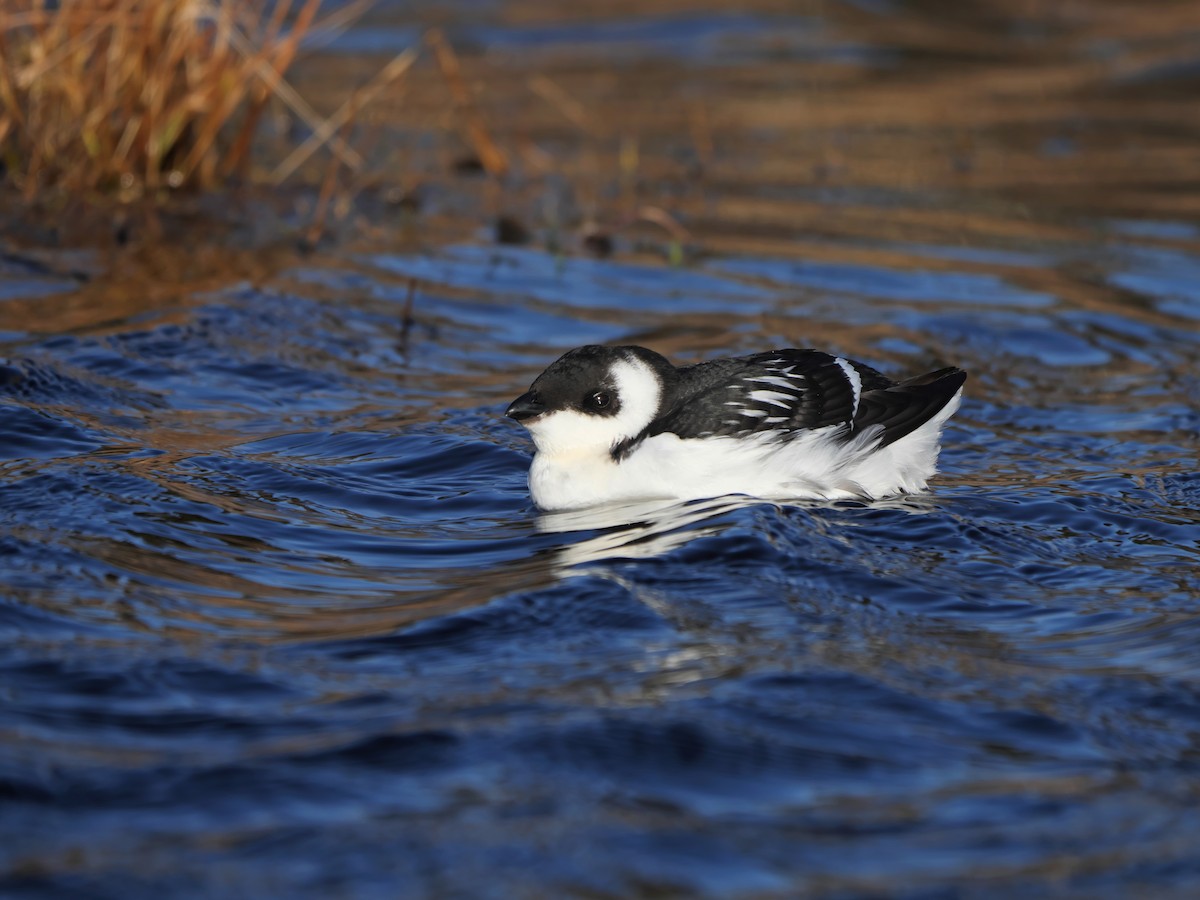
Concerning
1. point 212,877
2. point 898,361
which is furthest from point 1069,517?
point 212,877

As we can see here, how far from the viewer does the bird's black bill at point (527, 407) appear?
5840 millimetres

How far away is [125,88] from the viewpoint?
9180 mm

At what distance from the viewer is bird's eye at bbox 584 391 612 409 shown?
19.3 feet

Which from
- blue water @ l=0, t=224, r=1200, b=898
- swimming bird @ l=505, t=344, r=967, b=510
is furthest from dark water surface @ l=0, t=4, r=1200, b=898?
swimming bird @ l=505, t=344, r=967, b=510

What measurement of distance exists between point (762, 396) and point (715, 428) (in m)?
0.25

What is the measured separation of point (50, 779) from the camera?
3881 millimetres

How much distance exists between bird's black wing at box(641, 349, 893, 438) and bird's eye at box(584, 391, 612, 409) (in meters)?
0.18

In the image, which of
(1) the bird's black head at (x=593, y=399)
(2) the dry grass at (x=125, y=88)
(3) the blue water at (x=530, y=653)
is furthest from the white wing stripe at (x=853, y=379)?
(2) the dry grass at (x=125, y=88)

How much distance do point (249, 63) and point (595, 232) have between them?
2317 mm

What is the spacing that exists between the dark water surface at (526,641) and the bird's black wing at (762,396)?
30cm

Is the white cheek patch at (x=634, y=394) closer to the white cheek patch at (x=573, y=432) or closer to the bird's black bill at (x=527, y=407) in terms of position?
the white cheek patch at (x=573, y=432)

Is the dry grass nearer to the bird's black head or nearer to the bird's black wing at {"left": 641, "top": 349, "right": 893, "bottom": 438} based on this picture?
the bird's black head

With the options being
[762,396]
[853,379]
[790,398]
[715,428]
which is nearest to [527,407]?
[715,428]

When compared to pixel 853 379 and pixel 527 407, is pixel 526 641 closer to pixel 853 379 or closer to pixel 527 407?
pixel 527 407
